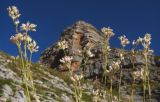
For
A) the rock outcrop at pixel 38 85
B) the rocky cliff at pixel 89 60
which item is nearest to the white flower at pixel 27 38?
the rock outcrop at pixel 38 85

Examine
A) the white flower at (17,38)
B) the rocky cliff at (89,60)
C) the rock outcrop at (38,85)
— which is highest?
the rocky cliff at (89,60)

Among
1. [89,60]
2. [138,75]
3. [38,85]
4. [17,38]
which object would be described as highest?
[89,60]

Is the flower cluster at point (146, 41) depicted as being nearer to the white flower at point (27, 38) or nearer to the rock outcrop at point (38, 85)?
the white flower at point (27, 38)

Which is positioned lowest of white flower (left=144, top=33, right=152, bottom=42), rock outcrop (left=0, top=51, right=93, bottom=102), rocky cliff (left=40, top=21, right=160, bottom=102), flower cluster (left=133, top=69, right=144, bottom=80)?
flower cluster (left=133, top=69, right=144, bottom=80)

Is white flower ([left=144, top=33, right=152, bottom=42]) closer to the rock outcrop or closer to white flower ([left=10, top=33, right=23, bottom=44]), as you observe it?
white flower ([left=10, top=33, right=23, bottom=44])

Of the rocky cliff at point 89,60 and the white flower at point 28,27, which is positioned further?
the rocky cliff at point 89,60

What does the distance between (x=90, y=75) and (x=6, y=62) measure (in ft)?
105

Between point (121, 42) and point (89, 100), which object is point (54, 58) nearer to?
point (89, 100)

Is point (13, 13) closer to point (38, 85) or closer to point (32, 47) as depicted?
point (32, 47)

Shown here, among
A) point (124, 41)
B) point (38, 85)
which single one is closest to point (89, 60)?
point (38, 85)

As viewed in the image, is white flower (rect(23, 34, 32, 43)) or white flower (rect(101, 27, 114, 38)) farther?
white flower (rect(101, 27, 114, 38))

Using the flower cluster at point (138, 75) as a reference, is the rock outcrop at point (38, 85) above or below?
above

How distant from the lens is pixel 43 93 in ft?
155

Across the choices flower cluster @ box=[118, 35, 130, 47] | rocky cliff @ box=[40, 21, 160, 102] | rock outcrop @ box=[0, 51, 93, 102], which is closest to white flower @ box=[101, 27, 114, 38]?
flower cluster @ box=[118, 35, 130, 47]
